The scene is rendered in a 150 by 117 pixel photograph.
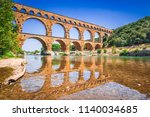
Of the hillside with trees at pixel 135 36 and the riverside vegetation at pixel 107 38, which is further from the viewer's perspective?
the hillside with trees at pixel 135 36

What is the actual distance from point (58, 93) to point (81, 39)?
6291 centimetres

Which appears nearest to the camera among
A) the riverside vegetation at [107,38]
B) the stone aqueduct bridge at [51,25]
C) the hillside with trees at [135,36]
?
the riverside vegetation at [107,38]

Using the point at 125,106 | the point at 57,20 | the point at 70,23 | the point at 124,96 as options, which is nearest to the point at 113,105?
the point at 125,106

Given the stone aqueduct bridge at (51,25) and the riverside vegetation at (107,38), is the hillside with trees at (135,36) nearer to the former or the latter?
the riverside vegetation at (107,38)

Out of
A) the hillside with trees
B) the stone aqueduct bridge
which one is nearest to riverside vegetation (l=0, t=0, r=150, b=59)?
the hillside with trees

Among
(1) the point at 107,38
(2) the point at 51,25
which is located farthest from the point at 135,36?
(2) the point at 51,25

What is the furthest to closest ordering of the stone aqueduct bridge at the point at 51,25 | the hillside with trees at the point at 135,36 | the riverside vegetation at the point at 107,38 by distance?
1. the hillside with trees at the point at 135,36
2. the stone aqueduct bridge at the point at 51,25
3. the riverside vegetation at the point at 107,38

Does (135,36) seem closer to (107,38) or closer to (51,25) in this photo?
(107,38)

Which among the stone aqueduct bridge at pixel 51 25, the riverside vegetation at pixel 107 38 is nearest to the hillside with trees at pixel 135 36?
the riverside vegetation at pixel 107 38

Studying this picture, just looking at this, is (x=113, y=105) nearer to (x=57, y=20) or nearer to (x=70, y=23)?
(x=57, y=20)

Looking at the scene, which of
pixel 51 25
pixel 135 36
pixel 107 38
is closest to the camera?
pixel 51 25

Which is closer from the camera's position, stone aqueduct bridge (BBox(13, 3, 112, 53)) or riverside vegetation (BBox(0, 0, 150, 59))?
riverside vegetation (BBox(0, 0, 150, 59))

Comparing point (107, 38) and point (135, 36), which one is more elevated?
point (107, 38)

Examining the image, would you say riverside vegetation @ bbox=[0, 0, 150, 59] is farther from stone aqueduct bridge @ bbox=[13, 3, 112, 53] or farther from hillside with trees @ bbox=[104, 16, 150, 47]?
stone aqueduct bridge @ bbox=[13, 3, 112, 53]
